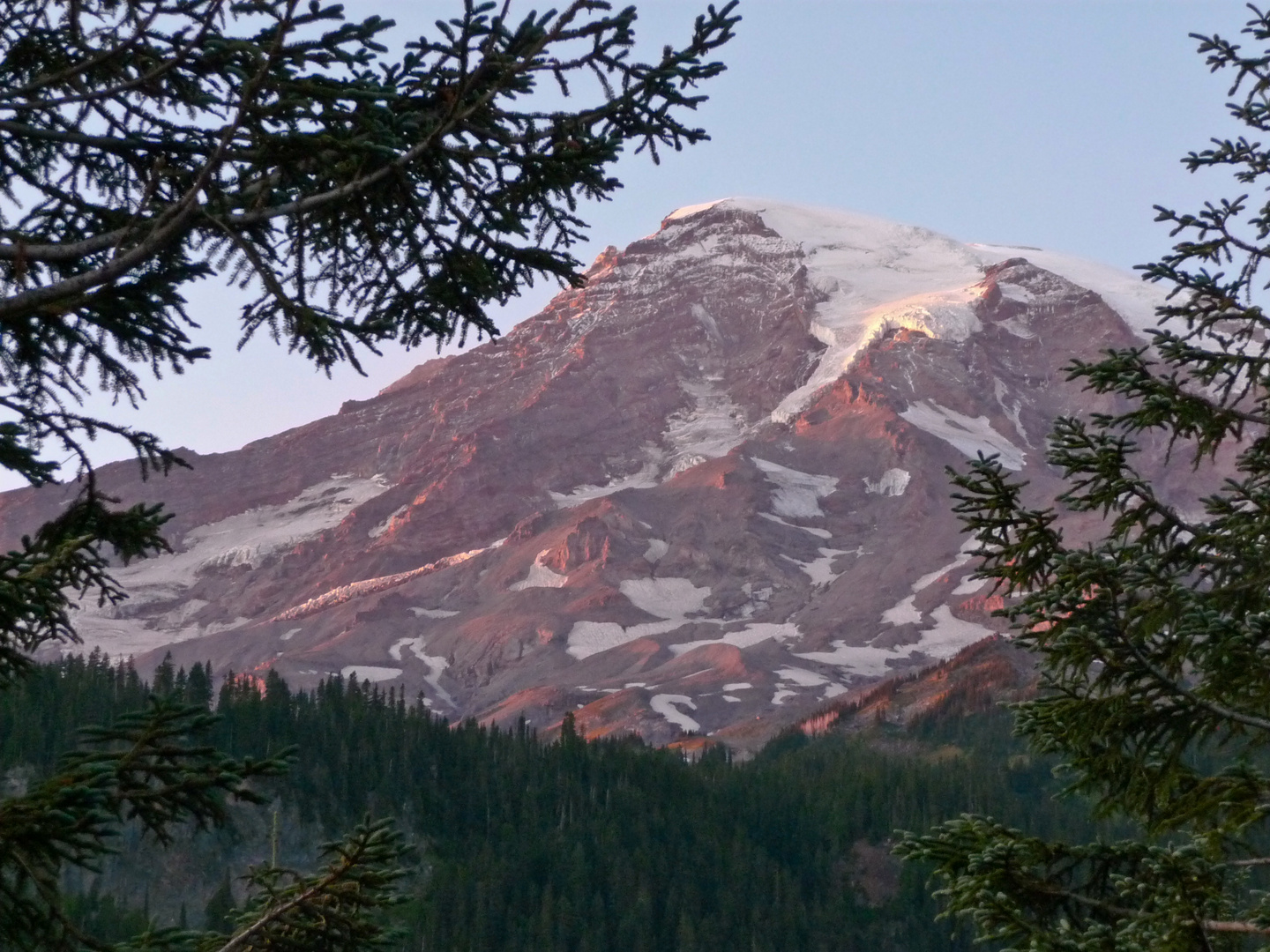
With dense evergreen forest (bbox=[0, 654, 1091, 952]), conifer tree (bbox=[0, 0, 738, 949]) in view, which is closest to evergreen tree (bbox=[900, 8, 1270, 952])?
conifer tree (bbox=[0, 0, 738, 949])

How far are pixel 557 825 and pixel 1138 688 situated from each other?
143613mm

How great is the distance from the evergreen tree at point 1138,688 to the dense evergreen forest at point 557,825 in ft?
336

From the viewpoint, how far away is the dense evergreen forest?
124562 mm

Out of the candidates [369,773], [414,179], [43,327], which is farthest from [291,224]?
[369,773]

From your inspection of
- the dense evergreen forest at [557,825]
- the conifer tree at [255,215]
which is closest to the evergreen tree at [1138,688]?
the conifer tree at [255,215]

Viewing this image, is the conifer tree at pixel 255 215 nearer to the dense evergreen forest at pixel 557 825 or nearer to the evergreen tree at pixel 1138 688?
the evergreen tree at pixel 1138 688

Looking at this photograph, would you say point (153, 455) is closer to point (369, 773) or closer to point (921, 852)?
point (921, 852)

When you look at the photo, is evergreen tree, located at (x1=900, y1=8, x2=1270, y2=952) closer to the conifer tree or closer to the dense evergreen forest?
the conifer tree

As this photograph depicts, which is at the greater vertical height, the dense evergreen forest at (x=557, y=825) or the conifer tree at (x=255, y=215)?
the conifer tree at (x=255, y=215)

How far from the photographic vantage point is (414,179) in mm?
8516

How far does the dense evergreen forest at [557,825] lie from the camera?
409 feet

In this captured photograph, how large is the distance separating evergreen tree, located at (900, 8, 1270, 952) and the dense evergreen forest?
10252cm

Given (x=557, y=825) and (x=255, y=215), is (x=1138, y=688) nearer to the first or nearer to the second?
(x=255, y=215)

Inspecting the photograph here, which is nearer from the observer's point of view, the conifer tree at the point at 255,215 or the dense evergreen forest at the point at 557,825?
the conifer tree at the point at 255,215
